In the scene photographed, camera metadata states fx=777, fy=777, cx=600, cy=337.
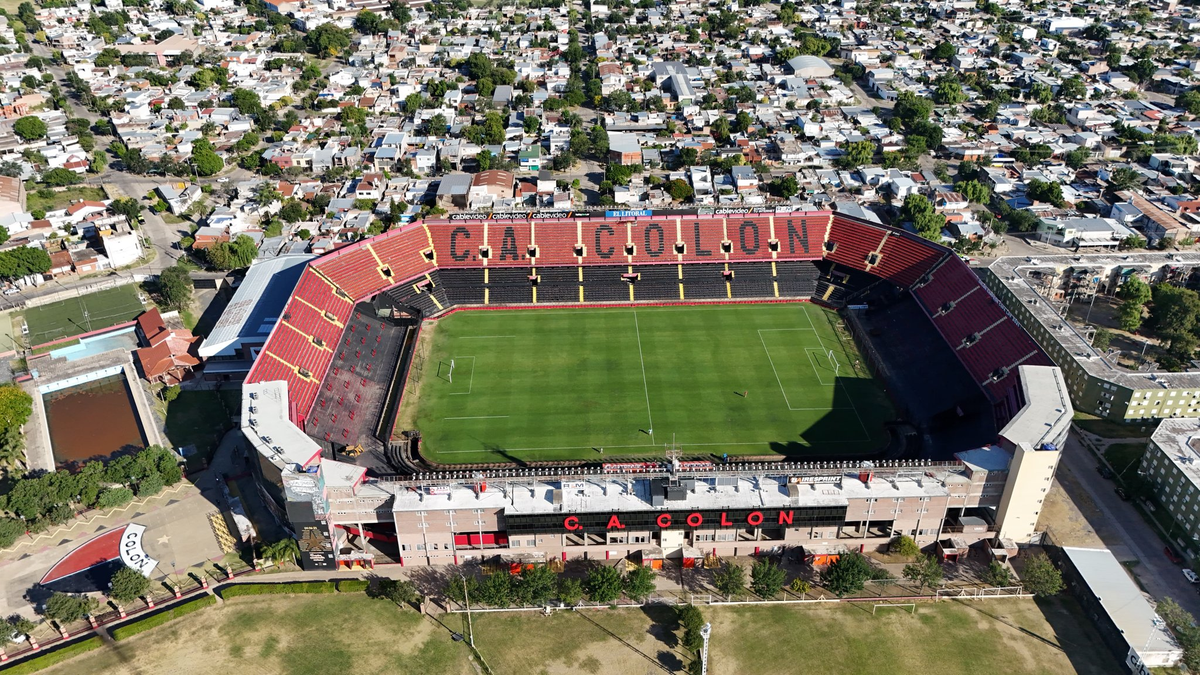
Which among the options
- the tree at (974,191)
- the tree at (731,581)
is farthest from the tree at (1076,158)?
the tree at (731,581)

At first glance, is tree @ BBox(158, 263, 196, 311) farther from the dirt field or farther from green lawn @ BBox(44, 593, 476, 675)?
the dirt field

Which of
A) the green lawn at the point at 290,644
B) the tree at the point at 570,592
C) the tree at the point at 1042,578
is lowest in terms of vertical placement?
the green lawn at the point at 290,644

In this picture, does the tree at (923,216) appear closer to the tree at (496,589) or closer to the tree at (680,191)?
the tree at (680,191)

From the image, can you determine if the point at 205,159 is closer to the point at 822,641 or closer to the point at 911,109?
the point at 822,641

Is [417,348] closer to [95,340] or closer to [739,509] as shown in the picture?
[95,340]

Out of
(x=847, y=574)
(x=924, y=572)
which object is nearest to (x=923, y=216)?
(x=924, y=572)

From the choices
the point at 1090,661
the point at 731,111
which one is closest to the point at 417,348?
the point at 1090,661
